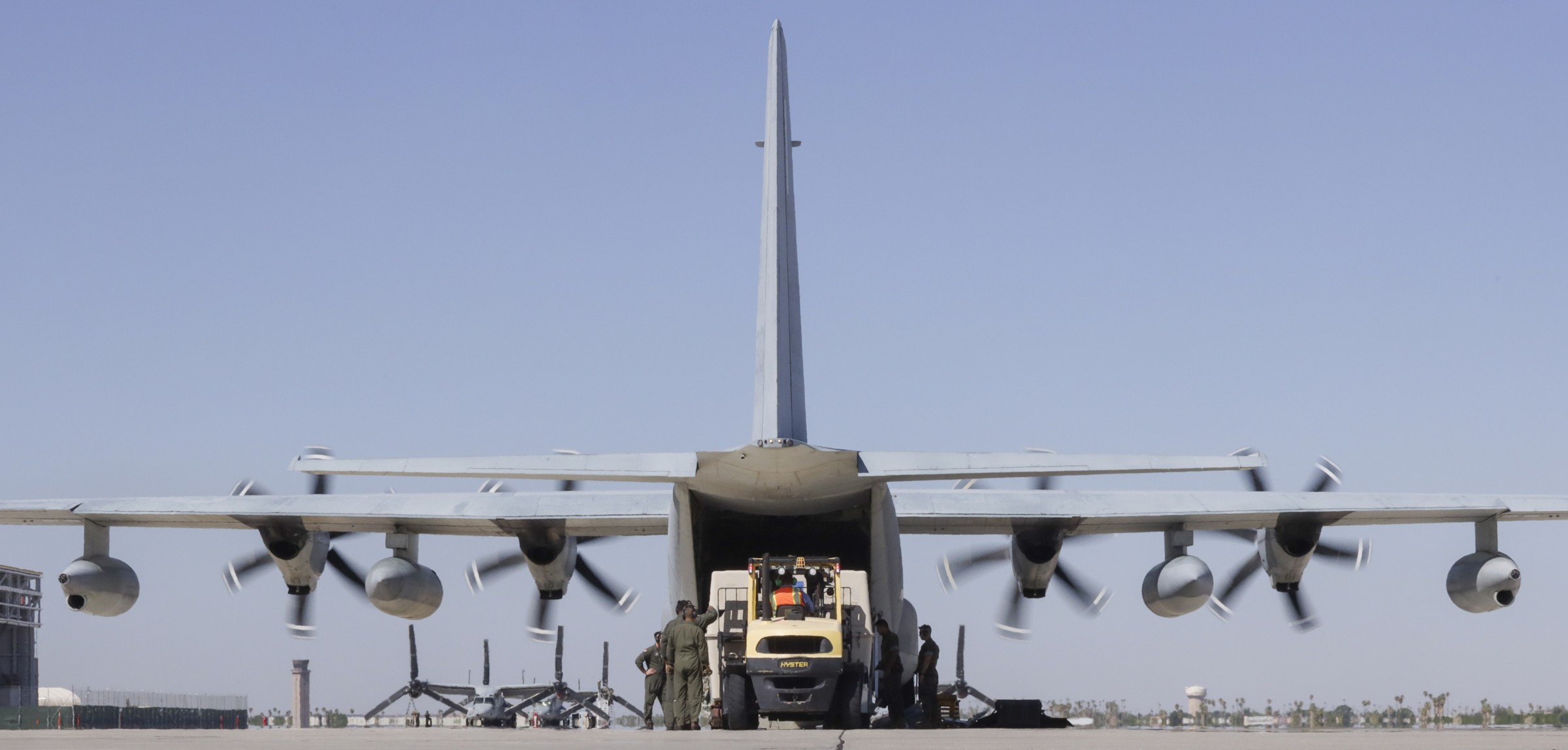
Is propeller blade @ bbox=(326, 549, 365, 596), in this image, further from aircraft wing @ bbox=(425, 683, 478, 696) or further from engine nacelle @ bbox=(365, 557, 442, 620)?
aircraft wing @ bbox=(425, 683, 478, 696)

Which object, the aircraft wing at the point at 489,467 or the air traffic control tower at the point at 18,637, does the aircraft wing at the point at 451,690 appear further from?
the aircraft wing at the point at 489,467

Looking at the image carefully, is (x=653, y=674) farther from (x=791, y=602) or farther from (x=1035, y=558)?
(x=1035, y=558)

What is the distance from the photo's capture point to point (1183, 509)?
77.0ft

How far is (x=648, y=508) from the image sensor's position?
24.0m

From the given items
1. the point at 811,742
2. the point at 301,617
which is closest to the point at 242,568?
the point at 301,617

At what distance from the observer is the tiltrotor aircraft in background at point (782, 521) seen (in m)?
19.2

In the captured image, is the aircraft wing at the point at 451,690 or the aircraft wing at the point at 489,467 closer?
the aircraft wing at the point at 489,467

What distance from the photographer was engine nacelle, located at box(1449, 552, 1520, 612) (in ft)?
75.6

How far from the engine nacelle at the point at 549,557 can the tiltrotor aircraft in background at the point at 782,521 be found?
1.2 inches

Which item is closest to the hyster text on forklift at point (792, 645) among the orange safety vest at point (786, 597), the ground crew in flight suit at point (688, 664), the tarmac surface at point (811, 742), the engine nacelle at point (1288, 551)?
the orange safety vest at point (786, 597)

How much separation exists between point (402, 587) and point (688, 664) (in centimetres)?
744

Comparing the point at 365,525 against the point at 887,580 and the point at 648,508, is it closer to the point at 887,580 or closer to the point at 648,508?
the point at 648,508

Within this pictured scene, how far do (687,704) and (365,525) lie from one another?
332 inches

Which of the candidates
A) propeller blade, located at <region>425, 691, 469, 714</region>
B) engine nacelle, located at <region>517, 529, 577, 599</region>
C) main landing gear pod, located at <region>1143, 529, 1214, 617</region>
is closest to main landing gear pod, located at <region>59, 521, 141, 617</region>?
engine nacelle, located at <region>517, 529, 577, 599</region>
